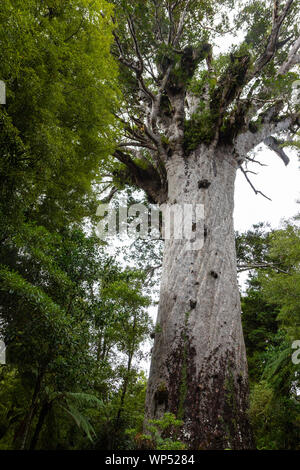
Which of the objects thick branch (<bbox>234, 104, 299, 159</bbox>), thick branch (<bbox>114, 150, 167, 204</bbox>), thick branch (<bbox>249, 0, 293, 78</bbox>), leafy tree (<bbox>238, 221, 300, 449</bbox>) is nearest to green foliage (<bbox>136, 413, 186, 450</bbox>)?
leafy tree (<bbox>238, 221, 300, 449</bbox>)

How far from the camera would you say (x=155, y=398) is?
3.48m

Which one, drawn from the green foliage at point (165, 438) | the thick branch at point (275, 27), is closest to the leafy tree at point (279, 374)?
the green foliage at point (165, 438)

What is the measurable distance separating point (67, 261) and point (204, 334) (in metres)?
2.13

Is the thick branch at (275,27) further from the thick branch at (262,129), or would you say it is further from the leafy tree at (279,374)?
the leafy tree at (279,374)

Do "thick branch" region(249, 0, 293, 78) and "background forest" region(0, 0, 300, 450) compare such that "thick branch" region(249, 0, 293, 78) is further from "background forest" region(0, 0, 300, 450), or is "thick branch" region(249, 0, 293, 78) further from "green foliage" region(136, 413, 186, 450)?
"green foliage" region(136, 413, 186, 450)

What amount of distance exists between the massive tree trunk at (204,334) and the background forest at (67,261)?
302mm

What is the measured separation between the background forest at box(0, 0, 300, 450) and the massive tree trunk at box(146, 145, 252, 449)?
0.30 meters

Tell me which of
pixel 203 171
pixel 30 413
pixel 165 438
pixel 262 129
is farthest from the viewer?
pixel 262 129

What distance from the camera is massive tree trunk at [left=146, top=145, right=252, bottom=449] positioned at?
3.14 m

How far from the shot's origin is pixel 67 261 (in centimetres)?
422

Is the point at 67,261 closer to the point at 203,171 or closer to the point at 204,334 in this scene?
the point at 204,334

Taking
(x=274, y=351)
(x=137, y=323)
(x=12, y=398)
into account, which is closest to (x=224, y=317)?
(x=274, y=351)

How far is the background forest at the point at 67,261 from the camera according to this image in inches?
122

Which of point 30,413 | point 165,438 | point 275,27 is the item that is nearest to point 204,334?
point 165,438
